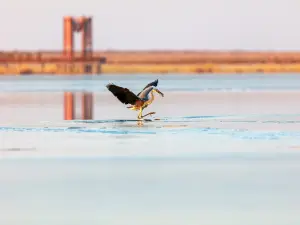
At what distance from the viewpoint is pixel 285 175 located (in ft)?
40.1

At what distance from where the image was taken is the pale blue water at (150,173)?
386 inches

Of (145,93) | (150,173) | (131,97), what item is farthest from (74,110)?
(150,173)

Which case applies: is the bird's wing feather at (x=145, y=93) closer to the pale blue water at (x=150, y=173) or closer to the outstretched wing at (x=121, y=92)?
the outstretched wing at (x=121, y=92)

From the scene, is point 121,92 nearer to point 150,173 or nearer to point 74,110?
point 74,110

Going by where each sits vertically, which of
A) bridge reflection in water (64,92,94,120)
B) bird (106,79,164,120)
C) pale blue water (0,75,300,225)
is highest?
bird (106,79,164,120)

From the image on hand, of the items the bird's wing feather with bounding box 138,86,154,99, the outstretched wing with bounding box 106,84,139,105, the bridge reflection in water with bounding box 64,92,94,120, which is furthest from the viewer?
the bridge reflection in water with bounding box 64,92,94,120

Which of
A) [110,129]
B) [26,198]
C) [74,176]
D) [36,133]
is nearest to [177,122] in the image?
[110,129]

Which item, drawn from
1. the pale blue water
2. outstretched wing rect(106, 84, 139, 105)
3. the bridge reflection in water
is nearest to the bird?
outstretched wing rect(106, 84, 139, 105)

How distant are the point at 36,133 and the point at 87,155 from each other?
4.41 metres

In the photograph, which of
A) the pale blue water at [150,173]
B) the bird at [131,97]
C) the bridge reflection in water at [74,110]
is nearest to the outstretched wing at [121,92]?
the bird at [131,97]

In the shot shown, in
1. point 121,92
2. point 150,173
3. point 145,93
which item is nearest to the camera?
point 150,173

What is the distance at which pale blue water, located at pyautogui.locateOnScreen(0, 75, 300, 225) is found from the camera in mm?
9797

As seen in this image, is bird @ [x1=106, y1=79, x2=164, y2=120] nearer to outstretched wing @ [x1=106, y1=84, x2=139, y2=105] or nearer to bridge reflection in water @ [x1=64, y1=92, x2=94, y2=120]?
outstretched wing @ [x1=106, y1=84, x2=139, y2=105]

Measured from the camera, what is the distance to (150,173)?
12492mm
